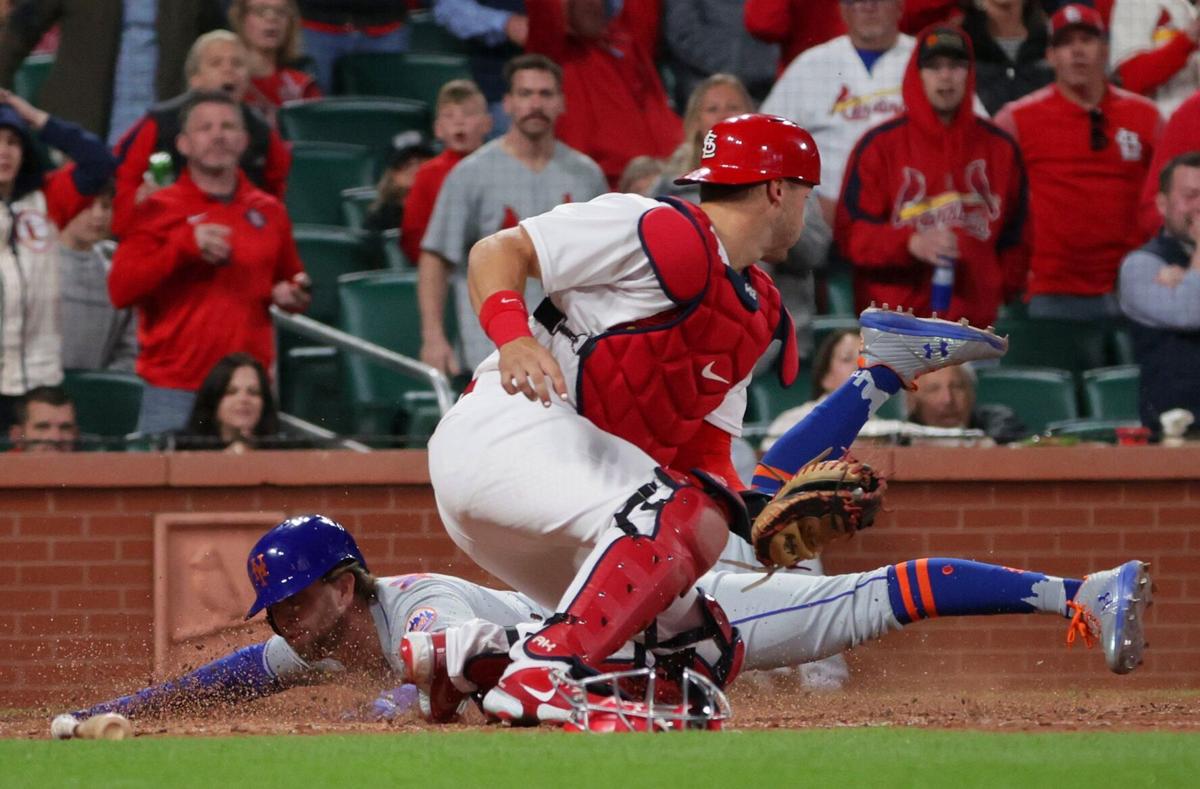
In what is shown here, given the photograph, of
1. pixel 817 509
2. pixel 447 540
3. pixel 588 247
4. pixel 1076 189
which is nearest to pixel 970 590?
pixel 817 509

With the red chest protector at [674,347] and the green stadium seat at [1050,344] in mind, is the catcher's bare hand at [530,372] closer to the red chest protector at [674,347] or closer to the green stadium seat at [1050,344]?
the red chest protector at [674,347]

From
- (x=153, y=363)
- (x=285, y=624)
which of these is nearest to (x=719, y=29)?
(x=153, y=363)

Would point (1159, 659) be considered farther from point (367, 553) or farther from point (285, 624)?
point (285, 624)

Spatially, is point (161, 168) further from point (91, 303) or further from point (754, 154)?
point (754, 154)

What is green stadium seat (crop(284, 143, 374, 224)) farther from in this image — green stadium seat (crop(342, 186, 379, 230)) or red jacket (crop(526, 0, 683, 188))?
red jacket (crop(526, 0, 683, 188))

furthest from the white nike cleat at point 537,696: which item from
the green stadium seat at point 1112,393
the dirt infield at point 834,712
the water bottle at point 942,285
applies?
the green stadium seat at point 1112,393
